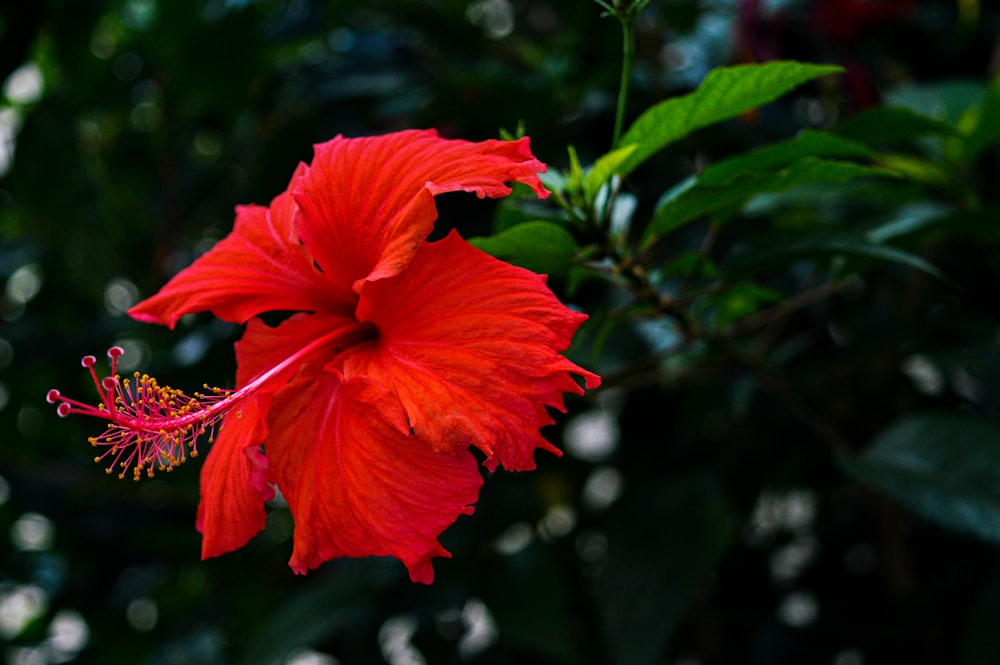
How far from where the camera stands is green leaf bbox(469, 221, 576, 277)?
0.67 m

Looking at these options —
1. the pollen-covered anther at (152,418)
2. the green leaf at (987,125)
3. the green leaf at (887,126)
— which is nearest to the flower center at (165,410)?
the pollen-covered anther at (152,418)

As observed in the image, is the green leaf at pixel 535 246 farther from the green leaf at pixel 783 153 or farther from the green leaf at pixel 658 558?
the green leaf at pixel 658 558

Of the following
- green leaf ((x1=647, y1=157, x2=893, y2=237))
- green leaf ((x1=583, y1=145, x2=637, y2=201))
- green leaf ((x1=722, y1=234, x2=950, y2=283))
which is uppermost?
green leaf ((x1=583, y1=145, x2=637, y2=201))

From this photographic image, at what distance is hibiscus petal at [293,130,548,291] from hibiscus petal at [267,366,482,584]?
100 millimetres

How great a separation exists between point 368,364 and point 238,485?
0.44 ft

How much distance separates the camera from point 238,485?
65 centimetres

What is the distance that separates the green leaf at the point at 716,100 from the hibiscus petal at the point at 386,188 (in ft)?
0.43

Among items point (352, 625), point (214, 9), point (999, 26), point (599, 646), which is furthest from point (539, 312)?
point (999, 26)

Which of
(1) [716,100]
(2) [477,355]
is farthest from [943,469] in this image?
(2) [477,355]

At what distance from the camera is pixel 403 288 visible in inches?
25.2

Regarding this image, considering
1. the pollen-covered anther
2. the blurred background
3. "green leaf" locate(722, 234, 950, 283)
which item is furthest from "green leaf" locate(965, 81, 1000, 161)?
the pollen-covered anther

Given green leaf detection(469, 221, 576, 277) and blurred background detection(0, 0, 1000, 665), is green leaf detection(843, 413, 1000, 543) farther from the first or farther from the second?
green leaf detection(469, 221, 576, 277)

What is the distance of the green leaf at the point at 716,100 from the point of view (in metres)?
0.69

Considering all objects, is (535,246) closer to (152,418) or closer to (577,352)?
(577,352)
